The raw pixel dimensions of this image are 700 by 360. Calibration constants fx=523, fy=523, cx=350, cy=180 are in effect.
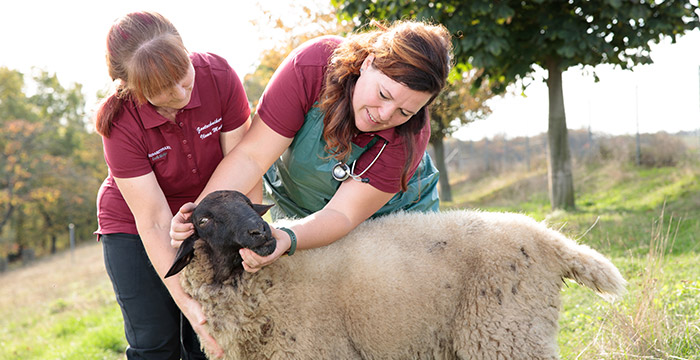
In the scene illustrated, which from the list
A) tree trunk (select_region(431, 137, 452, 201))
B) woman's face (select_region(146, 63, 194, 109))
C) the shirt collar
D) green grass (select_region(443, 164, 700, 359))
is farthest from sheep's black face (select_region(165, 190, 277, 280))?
tree trunk (select_region(431, 137, 452, 201))

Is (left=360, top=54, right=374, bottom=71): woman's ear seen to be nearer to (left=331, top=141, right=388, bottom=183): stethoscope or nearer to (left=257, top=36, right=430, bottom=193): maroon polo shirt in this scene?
(left=257, top=36, right=430, bottom=193): maroon polo shirt

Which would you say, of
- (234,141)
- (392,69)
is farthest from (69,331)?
(392,69)

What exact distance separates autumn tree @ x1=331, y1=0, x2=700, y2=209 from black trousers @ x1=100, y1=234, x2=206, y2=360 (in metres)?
5.79

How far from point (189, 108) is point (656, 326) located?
3.44 metres

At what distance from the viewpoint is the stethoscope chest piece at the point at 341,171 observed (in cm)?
309

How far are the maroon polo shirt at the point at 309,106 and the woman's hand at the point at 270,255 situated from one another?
2.20 ft

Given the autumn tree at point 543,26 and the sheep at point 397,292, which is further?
the autumn tree at point 543,26

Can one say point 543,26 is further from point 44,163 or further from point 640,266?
point 44,163

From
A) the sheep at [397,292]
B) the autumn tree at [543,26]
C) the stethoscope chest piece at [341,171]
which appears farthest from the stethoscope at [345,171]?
the autumn tree at [543,26]

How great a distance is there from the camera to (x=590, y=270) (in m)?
2.98

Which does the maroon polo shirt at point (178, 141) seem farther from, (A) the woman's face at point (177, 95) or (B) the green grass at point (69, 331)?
(B) the green grass at point (69, 331)

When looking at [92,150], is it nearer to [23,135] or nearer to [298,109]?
[23,135]

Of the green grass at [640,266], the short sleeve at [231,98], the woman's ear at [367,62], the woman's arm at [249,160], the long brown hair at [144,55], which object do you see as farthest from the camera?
the green grass at [640,266]

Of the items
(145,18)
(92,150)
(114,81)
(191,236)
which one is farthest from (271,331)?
(92,150)
